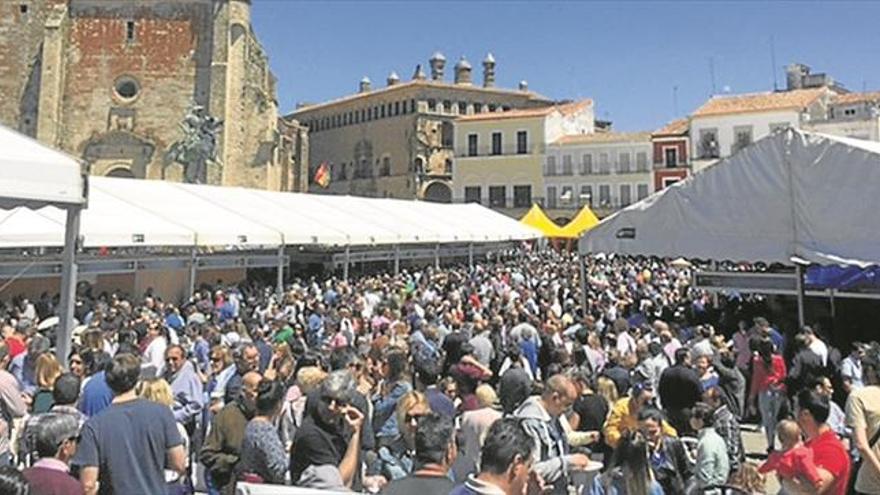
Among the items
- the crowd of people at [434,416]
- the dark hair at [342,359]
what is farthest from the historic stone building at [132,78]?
the dark hair at [342,359]

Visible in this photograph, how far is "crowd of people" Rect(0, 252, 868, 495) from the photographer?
11.4ft

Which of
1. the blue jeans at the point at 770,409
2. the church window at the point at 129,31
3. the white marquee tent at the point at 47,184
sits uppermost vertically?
the church window at the point at 129,31

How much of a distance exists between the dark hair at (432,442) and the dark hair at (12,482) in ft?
5.30

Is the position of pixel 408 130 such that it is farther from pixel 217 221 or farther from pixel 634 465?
pixel 634 465

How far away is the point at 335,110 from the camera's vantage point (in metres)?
64.1

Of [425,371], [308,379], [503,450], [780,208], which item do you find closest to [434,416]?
[503,450]

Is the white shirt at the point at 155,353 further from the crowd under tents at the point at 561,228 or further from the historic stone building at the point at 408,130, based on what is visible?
the historic stone building at the point at 408,130

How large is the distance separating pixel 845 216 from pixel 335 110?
5800cm

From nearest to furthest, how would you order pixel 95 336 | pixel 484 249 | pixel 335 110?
1. pixel 95 336
2. pixel 484 249
3. pixel 335 110

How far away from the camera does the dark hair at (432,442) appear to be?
3.10 metres

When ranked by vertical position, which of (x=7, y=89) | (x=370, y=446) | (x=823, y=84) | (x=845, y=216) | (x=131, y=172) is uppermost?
(x=823, y=84)

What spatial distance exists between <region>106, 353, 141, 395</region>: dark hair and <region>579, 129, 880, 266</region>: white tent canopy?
9.03 m

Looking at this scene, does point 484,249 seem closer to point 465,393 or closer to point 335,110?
point 465,393

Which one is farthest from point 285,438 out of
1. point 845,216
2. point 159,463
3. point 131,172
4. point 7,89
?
point 7,89
